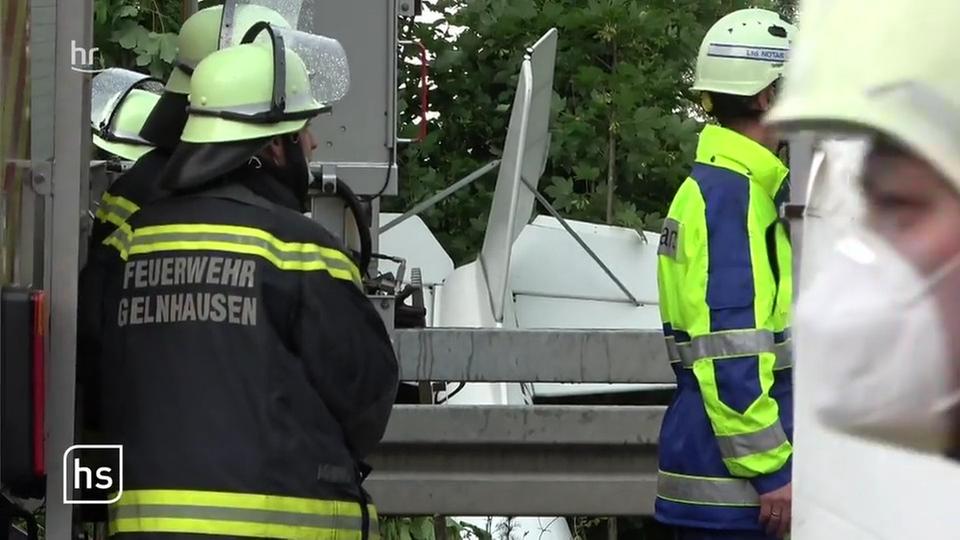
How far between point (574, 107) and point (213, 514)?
19.1ft

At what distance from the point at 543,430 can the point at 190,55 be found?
4.70ft

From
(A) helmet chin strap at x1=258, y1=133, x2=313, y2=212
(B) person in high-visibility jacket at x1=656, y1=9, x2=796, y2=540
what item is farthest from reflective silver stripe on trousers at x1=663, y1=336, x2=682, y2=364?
(A) helmet chin strap at x1=258, y1=133, x2=313, y2=212

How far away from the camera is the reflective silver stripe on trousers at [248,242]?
307 cm

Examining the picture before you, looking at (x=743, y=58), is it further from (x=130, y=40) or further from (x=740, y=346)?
(x=130, y=40)

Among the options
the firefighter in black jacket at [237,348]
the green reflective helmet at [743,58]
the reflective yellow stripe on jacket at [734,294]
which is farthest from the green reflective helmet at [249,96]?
the green reflective helmet at [743,58]

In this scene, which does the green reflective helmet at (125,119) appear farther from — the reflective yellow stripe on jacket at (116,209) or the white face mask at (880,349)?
the white face mask at (880,349)

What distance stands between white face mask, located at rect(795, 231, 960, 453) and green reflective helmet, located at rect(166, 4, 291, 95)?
2817mm

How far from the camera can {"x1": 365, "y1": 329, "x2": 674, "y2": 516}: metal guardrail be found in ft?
14.7

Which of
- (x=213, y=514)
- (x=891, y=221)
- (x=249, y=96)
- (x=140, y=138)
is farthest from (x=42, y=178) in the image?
(x=891, y=221)

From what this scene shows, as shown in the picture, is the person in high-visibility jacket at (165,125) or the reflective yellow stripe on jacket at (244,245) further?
the person in high-visibility jacket at (165,125)

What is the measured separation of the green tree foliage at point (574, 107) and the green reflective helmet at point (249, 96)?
482 centimetres

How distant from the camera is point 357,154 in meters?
4.54

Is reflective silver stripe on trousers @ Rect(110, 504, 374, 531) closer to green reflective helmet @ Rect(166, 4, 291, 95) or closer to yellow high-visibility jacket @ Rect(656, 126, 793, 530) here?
yellow high-visibility jacket @ Rect(656, 126, 793, 530)

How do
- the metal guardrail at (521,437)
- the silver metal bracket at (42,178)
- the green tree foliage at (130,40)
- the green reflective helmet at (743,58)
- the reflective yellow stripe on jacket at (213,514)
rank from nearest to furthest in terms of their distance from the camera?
the silver metal bracket at (42,178) < the reflective yellow stripe on jacket at (213,514) < the green reflective helmet at (743,58) < the metal guardrail at (521,437) < the green tree foliage at (130,40)
